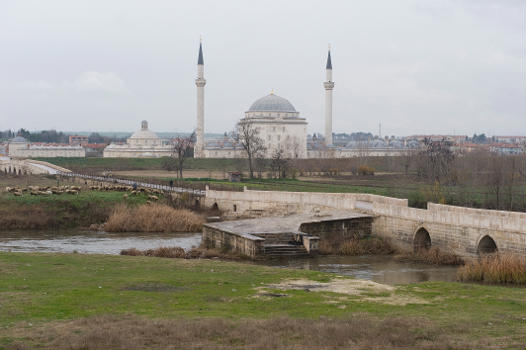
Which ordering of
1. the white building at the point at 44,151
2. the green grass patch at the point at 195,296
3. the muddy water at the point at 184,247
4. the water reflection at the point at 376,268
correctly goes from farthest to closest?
the white building at the point at 44,151, the muddy water at the point at 184,247, the water reflection at the point at 376,268, the green grass patch at the point at 195,296

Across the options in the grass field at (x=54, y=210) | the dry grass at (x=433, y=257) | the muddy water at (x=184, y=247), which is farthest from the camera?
the grass field at (x=54, y=210)

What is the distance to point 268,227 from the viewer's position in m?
31.4

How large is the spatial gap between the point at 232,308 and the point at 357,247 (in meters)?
15.6

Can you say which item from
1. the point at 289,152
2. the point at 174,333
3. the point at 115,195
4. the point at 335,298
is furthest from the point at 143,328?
the point at 289,152

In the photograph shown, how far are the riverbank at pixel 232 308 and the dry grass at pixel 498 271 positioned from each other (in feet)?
5.99

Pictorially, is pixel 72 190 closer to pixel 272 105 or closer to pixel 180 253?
pixel 180 253

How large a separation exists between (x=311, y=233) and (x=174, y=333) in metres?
18.9

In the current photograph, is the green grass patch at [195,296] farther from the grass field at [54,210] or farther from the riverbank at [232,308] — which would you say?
the grass field at [54,210]

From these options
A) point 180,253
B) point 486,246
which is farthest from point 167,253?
point 486,246

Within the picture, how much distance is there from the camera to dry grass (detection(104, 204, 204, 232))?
38.0 meters

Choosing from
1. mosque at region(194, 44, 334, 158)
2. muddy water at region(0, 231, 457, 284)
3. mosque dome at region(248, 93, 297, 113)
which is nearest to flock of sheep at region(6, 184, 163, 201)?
muddy water at region(0, 231, 457, 284)

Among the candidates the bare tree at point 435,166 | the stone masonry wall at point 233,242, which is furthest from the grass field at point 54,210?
the bare tree at point 435,166

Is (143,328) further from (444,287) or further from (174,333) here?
(444,287)

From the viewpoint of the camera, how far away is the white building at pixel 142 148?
135375 mm
